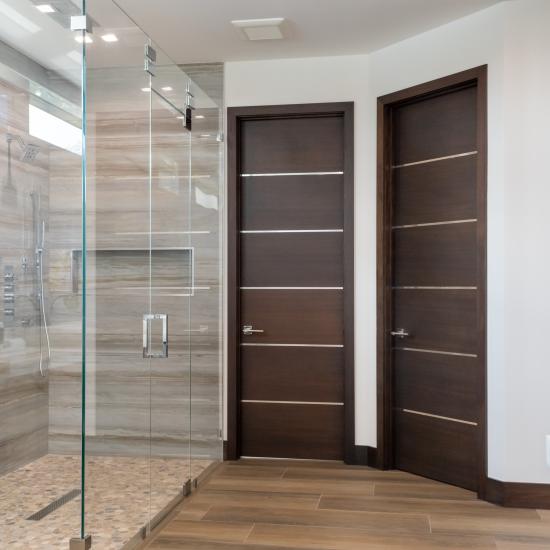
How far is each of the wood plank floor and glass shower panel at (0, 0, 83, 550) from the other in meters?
0.85

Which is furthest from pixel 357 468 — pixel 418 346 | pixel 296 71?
pixel 296 71

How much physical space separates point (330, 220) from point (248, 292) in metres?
0.73

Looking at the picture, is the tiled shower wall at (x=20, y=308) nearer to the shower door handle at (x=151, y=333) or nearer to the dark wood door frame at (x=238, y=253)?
the shower door handle at (x=151, y=333)

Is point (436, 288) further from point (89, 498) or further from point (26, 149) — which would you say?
point (26, 149)

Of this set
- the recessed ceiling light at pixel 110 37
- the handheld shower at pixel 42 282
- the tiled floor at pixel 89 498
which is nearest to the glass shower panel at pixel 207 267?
the tiled floor at pixel 89 498

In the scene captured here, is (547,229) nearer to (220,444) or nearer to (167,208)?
(167,208)

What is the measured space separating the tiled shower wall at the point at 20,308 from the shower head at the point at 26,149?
12 millimetres

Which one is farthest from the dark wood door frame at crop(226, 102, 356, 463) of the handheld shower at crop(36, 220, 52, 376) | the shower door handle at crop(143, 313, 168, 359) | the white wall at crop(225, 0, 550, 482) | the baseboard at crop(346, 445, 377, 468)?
the handheld shower at crop(36, 220, 52, 376)

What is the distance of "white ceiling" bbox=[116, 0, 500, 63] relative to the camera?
3.90 m

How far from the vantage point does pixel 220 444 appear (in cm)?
473

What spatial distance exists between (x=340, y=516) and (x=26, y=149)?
234 cm

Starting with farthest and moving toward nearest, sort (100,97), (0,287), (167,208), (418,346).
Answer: (418,346), (167,208), (100,97), (0,287)

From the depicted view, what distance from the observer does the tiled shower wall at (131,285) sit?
2.69 meters

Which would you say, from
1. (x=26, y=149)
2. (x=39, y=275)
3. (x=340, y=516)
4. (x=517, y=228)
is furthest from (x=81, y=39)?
(x=340, y=516)
